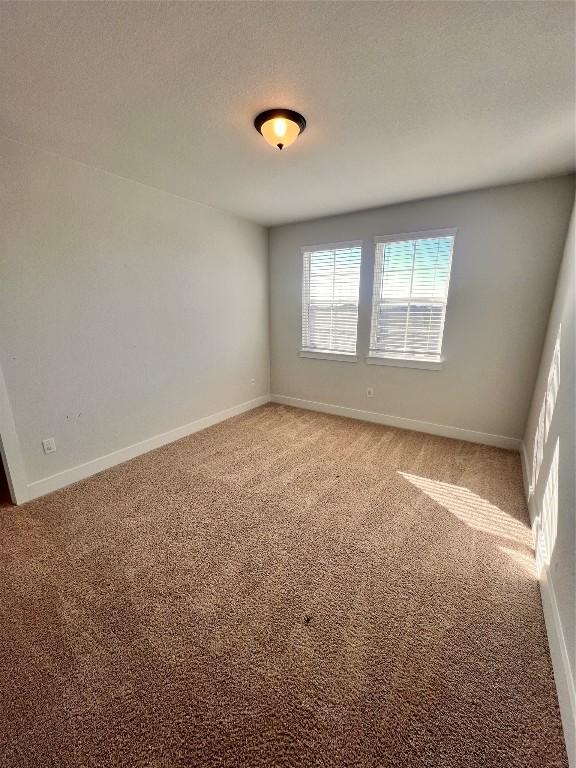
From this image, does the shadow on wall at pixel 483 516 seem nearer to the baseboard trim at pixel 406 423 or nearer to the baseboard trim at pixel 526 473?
the baseboard trim at pixel 526 473

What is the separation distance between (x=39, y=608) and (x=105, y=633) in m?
0.42

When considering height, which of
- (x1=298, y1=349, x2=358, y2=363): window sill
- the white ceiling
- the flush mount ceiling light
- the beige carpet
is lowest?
the beige carpet

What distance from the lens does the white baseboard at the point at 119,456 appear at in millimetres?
2520

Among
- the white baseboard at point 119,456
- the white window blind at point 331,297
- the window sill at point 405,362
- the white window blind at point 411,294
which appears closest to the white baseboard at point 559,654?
the window sill at point 405,362

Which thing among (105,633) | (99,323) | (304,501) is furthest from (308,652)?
(99,323)

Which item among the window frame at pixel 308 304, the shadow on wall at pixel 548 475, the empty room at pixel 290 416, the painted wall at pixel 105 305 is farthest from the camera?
the window frame at pixel 308 304

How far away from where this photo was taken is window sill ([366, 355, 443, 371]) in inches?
139

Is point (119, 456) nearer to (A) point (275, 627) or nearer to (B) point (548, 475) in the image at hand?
Result: (A) point (275, 627)

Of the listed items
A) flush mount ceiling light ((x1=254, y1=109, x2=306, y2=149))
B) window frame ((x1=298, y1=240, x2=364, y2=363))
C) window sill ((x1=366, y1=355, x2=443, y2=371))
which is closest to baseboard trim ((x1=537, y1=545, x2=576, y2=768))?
window sill ((x1=366, y1=355, x2=443, y2=371))

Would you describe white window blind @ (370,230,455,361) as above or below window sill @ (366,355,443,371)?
above

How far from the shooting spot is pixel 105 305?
277 cm

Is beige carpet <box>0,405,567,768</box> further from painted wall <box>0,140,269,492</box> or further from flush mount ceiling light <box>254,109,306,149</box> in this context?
flush mount ceiling light <box>254,109,306,149</box>

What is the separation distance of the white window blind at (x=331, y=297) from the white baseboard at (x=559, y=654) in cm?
280

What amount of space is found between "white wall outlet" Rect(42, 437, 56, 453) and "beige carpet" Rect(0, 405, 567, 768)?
0.41 m
